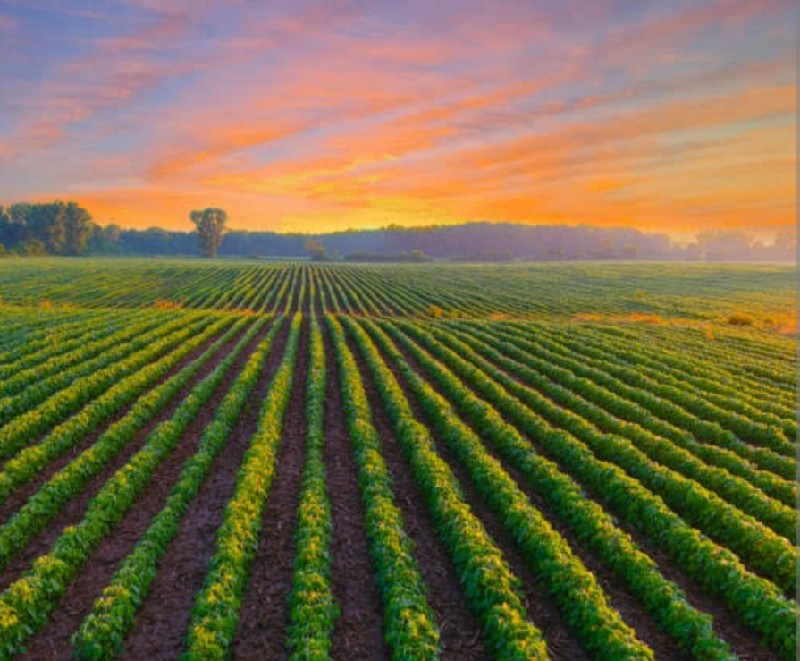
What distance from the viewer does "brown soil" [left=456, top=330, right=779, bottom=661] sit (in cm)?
867

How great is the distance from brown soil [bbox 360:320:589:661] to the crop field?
0.05m

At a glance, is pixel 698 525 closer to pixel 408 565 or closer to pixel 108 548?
pixel 408 565

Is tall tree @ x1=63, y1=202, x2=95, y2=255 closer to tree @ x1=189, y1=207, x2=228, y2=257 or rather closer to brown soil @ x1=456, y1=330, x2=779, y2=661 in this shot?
tree @ x1=189, y1=207, x2=228, y2=257

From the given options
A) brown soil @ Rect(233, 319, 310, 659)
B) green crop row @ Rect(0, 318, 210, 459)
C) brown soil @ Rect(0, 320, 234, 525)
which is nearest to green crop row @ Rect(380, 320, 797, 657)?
brown soil @ Rect(233, 319, 310, 659)

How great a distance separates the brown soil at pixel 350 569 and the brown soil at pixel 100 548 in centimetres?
325

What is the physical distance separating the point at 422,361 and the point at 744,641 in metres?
18.2

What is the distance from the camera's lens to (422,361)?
25938 mm

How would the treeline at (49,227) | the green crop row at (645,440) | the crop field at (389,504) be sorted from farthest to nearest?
the treeline at (49,227) → the green crop row at (645,440) → the crop field at (389,504)

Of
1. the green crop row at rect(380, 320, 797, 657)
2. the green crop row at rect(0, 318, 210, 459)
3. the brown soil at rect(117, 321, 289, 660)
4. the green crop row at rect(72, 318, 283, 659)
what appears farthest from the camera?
the green crop row at rect(0, 318, 210, 459)

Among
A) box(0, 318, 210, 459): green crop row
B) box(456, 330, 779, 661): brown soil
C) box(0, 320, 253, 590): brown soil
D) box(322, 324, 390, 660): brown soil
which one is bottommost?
box(456, 330, 779, 661): brown soil

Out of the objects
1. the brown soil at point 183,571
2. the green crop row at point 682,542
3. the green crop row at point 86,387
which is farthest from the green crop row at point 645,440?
the green crop row at point 86,387

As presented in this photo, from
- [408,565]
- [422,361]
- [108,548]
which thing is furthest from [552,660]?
[422,361]

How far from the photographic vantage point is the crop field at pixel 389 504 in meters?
8.60

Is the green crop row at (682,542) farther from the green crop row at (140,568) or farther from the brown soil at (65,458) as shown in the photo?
the brown soil at (65,458)
